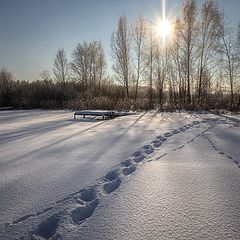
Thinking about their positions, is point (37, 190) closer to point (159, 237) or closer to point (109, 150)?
point (159, 237)

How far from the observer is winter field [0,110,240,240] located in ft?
6.09

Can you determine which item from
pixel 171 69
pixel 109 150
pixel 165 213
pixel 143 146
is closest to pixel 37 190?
pixel 165 213

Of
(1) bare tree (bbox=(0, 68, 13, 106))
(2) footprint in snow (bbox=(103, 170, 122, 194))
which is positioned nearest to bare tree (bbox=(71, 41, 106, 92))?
(1) bare tree (bbox=(0, 68, 13, 106))

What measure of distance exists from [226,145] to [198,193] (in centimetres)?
275

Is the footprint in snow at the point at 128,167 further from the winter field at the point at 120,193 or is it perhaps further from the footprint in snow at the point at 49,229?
the footprint in snow at the point at 49,229

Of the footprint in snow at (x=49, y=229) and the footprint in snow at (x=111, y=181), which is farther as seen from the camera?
the footprint in snow at (x=111, y=181)

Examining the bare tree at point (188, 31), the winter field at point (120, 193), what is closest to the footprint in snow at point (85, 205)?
the winter field at point (120, 193)

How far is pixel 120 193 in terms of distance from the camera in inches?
99.3

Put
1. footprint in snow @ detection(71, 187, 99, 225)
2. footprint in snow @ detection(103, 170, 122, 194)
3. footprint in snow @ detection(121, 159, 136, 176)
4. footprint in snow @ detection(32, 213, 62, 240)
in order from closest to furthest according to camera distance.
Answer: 1. footprint in snow @ detection(32, 213, 62, 240)
2. footprint in snow @ detection(71, 187, 99, 225)
3. footprint in snow @ detection(103, 170, 122, 194)
4. footprint in snow @ detection(121, 159, 136, 176)

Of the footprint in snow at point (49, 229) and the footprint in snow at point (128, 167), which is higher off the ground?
the footprint in snow at point (128, 167)

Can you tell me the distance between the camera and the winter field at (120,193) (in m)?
1.86

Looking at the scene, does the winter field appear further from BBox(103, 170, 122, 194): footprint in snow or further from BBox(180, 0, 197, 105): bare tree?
BBox(180, 0, 197, 105): bare tree

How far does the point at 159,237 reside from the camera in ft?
5.73

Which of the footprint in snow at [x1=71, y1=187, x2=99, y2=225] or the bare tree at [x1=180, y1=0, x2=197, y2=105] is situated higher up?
the bare tree at [x1=180, y1=0, x2=197, y2=105]
